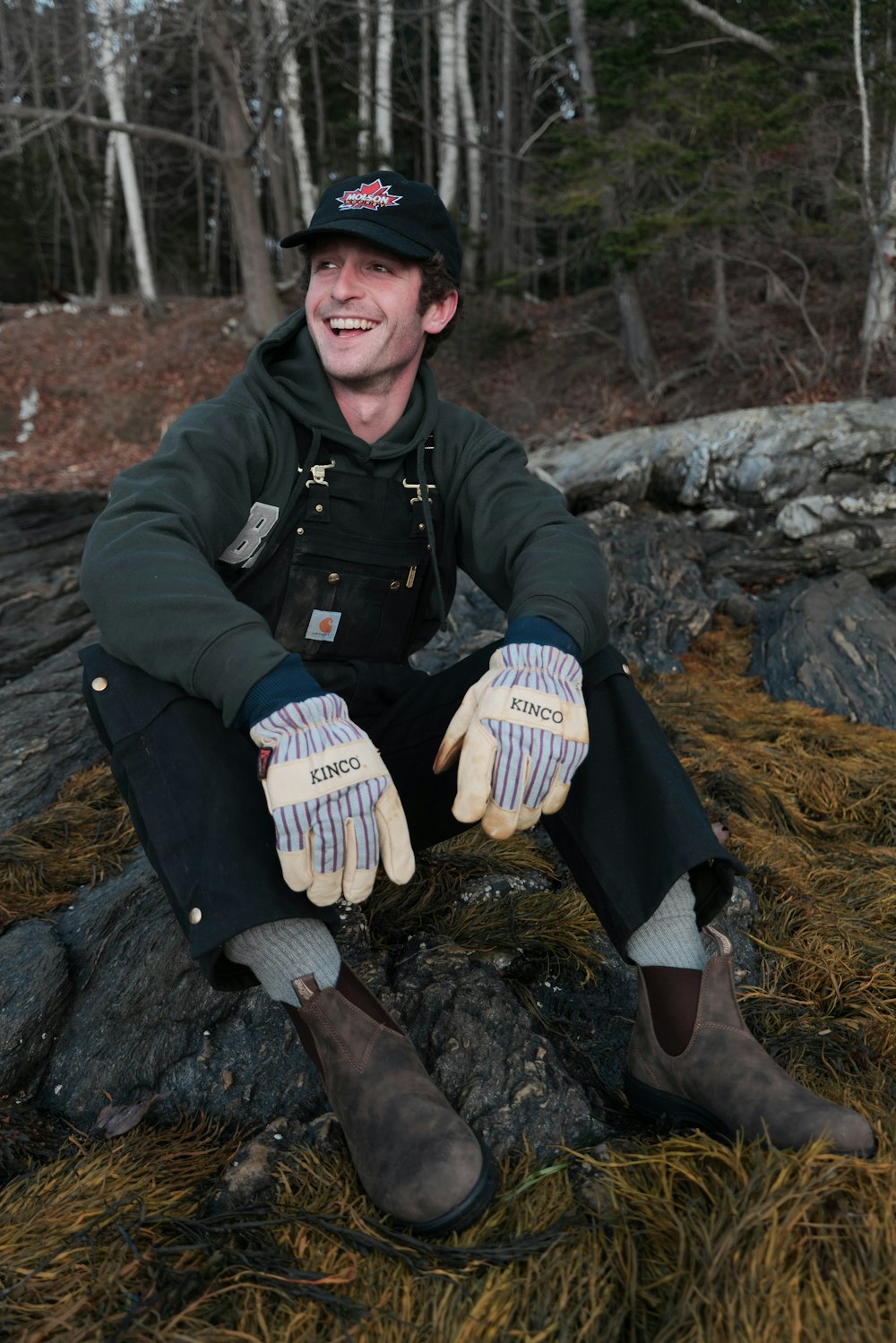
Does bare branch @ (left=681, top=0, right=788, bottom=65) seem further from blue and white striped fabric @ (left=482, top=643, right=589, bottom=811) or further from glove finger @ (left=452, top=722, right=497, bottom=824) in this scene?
glove finger @ (left=452, top=722, right=497, bottom=824)

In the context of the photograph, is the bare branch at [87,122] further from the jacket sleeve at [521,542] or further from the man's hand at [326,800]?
the man's hand at [326,800]

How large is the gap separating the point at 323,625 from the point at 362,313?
2.70ft

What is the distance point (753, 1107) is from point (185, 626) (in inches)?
53.0

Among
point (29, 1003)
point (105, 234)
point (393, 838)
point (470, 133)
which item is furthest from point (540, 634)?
point (105, 234)

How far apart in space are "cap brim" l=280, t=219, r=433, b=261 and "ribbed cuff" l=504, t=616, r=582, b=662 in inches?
42.1

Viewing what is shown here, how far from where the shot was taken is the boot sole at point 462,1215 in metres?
1.49

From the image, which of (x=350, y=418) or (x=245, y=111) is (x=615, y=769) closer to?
(x=350, y=418)

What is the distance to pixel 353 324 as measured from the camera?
239 centimetres

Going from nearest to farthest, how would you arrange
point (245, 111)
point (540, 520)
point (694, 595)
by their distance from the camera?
1. point (540, 520)
2. point (694, 595)
3. point (245, 111)

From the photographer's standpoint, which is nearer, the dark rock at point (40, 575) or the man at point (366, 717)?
the man at point (366, 717)

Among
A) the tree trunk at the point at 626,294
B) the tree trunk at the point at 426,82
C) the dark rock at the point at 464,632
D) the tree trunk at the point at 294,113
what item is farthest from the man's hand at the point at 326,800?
the tree trunk at the point at 426,82

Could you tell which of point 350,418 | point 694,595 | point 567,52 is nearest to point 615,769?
point 350,418

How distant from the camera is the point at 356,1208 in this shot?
156 centimetres

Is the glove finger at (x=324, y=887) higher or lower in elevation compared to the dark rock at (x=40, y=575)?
higher
